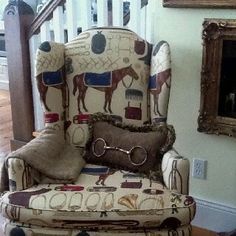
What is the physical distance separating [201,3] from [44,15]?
1.09 meters

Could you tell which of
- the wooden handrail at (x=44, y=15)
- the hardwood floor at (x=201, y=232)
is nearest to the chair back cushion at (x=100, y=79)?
the wooden handrail at (x=44, y=15)

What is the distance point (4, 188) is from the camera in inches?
63.3

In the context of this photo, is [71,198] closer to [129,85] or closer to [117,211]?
[117,211]

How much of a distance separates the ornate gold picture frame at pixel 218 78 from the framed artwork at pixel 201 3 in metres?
0.07

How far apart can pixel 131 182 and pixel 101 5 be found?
1.09 m

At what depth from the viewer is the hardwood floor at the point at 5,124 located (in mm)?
3134

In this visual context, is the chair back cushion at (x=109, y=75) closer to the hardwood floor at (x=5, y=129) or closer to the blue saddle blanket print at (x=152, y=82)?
the blue saddle blanket print at (x=152, y=82)

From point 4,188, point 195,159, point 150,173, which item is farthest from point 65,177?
point 195,159

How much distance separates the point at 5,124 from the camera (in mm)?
3705

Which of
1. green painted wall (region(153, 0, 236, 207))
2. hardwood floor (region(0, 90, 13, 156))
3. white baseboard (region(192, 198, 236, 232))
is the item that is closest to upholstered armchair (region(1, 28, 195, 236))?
green painted wall (region(153, 0, 236, 207))

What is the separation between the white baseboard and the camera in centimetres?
200

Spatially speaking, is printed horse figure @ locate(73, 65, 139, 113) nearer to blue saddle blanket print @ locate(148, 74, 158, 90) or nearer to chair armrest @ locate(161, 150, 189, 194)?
blue saddle blanket print @ locate(148, 74, 158, 90)

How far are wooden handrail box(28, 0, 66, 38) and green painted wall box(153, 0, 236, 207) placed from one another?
0.73 meters

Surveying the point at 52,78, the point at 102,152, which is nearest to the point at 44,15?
the point at 52,78
